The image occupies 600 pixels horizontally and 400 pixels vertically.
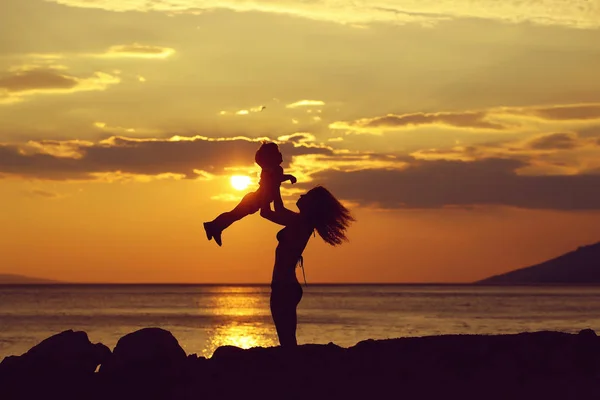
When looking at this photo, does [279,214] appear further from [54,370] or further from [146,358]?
[54,370]

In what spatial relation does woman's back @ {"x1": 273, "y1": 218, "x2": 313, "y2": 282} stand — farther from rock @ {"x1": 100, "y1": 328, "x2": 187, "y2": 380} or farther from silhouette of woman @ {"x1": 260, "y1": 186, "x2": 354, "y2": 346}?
rock @ {"x1": 100, "y1": 328, "x2": 187, "y2": 380}

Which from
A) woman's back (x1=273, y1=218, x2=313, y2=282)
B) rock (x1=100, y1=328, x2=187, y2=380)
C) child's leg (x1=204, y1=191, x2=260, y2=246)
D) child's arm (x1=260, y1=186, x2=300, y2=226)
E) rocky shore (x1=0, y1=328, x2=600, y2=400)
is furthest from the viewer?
rock (x1=100, y1=328, x2=187, y2=380)

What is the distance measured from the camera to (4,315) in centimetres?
10088

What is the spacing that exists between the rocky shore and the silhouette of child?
1962 mm

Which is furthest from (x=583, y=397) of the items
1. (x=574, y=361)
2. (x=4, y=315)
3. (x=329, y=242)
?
(x=4, y=315)

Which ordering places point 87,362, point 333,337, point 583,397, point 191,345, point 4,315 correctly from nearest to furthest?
point 583,397
point 87,362
point 191,345
point 333,337
point 4,315

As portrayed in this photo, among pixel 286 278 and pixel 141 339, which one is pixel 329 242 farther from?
pixel 141 339

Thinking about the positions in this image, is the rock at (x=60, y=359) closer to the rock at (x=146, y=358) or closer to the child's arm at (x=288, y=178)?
the rock at (x=146, y=358)

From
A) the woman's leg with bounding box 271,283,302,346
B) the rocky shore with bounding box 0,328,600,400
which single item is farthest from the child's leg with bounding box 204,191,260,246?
the rocky shore with bounding box 0,328,600,400

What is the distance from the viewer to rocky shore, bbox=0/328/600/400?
14.8 meters

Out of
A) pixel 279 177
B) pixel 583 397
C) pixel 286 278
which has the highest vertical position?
pixel 279 177

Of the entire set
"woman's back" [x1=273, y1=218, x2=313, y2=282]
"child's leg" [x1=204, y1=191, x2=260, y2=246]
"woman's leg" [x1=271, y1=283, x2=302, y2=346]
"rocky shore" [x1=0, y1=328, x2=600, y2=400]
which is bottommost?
"rocky shore" [x1=0, y1=328, x2=600, y2=400]

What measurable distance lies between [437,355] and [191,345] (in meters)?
44.7

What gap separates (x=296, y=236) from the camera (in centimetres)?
1566
